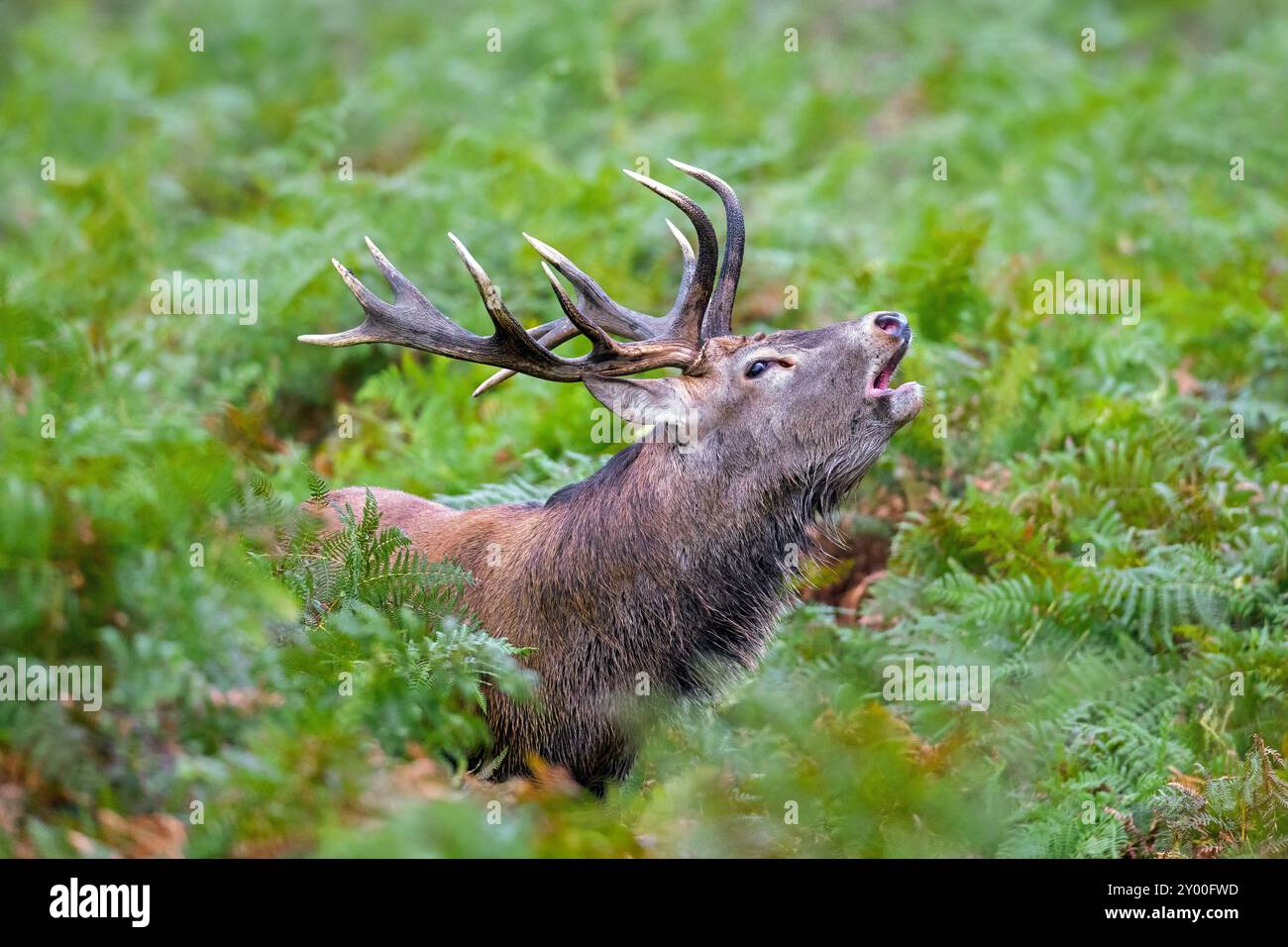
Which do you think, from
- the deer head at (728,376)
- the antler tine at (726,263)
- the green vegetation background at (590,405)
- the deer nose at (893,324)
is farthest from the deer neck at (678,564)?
the deer nose at (893,324)

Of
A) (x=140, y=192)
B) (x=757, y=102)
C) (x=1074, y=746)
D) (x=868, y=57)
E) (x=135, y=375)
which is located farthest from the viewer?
(x=868, y=57)

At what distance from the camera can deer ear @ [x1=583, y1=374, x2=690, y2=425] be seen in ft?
19.4

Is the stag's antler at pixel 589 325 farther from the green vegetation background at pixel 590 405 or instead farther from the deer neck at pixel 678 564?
the green vegetation background at pixel 590 405

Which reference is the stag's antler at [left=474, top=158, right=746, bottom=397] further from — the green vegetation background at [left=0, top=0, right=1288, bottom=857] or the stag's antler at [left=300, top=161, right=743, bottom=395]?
the green vegetation background at [left=0, top=0, right=1288, bottom=857]

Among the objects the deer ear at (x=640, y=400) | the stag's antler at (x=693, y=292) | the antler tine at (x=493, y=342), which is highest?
the stag's antler at (x=693, y=292)

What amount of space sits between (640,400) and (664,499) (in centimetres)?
43

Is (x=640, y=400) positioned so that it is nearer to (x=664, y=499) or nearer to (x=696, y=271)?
(x=664, y=499)

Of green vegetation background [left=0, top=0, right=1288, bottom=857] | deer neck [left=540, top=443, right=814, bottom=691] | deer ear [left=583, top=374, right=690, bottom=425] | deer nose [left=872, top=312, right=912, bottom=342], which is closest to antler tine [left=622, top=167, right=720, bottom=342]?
deer ear [left=583, top=374, right=690, bottom=425]

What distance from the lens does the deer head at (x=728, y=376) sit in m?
5.88

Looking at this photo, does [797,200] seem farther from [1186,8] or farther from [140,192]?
[1186,8]

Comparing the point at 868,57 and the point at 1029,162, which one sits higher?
the point at 868,57

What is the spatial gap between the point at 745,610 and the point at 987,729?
1.25 metres

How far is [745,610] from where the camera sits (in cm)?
582

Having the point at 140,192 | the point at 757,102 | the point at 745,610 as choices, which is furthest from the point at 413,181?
the point at 745,610
